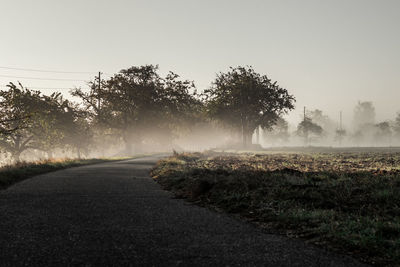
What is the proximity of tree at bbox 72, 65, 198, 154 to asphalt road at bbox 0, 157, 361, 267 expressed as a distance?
43.6 meters

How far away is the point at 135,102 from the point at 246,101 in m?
20.1

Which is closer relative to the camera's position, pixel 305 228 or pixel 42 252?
pixel 42 252

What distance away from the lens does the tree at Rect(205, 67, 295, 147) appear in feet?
180

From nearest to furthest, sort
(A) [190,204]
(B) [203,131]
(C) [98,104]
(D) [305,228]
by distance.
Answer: (D) [305,228]
(A) [190,204]
(C) [98,104]
(B) [203,131]

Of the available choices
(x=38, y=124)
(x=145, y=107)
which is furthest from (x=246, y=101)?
(x=38, y=124)

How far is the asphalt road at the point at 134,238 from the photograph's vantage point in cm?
410

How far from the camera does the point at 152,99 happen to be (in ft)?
173

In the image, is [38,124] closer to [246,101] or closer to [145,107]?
[145,107]

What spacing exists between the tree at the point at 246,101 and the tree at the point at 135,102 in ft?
18.3

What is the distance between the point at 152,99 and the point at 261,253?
49.8 metres

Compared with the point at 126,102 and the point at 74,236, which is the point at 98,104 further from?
the point at 74,236

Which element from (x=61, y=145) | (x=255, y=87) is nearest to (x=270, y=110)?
(x=255, y=87)

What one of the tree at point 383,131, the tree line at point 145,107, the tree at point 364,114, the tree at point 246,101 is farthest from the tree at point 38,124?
the tree at point 364,114

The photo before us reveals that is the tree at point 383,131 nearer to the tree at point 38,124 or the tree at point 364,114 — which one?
the tree at point 364,114
